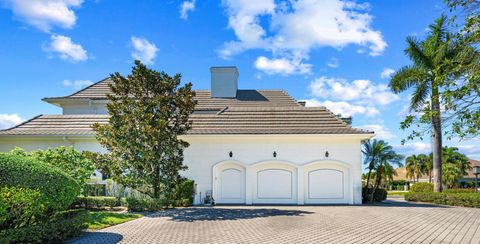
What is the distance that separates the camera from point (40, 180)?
9852mm

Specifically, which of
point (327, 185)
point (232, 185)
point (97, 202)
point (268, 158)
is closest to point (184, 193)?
point (232, 185)

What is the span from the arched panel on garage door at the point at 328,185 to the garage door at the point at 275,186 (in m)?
0.88

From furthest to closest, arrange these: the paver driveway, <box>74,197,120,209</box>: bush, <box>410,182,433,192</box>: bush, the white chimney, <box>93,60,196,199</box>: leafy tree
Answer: the white chimney
<box>410,182,433,192</box>: bush
<box>74,197,120,209</box>: bush
<box>93,60,196,199</box>: leafy tree
the paver driveway

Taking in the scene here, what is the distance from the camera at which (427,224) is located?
14508mm

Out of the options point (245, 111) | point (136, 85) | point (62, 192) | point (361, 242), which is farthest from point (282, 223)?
point (245, 111)

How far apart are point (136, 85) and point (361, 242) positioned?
43.0 feet

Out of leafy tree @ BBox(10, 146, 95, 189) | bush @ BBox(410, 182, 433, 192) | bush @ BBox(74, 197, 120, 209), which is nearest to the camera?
leafy tree @ BBox(10, 146, 95, 189)

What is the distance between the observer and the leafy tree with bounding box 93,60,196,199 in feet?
61.9

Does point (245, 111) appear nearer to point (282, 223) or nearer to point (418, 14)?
point (282, 223)

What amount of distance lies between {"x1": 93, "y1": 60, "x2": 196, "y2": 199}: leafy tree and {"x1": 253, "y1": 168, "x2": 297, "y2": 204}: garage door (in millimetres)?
5609

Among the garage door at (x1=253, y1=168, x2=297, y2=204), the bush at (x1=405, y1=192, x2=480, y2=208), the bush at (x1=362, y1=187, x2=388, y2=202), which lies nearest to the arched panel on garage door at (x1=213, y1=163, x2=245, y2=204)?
the garage door at (x1=253, y1=168, x2=297, y2=204)

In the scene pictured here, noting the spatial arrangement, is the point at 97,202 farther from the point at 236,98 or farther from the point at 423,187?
the point at 423,187

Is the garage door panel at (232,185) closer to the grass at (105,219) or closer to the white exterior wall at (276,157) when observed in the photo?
the white exterior wall at (276,157)

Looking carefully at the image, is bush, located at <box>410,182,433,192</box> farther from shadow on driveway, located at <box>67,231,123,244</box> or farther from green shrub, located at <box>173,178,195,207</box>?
shadow on driveway, located at <box>67,231,123,244</box>
